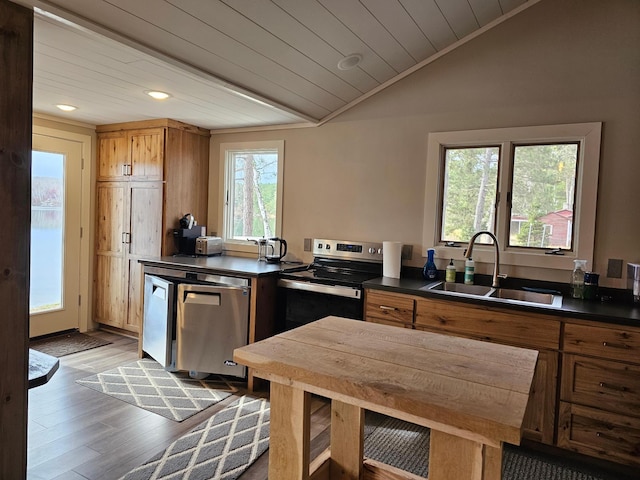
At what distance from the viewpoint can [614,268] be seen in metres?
2.60

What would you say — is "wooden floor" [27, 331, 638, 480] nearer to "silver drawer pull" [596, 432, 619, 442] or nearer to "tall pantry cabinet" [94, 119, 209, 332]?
"silver drawer pull" [596, 432, 619, 442]

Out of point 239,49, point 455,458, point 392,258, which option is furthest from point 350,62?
point 455,458

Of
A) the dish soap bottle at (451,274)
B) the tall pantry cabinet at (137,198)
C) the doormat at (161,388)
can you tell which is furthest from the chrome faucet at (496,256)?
the tall pantry cabinet at (137,198)

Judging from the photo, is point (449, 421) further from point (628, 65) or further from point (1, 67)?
point (628, 65)

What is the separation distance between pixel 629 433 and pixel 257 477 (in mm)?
1878

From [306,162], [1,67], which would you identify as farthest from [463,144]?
[1,67]

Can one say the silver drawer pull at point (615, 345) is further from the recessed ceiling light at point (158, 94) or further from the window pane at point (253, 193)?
the recessed ceiling light at point (158, 94)

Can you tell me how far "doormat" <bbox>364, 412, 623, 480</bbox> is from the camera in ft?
7.33

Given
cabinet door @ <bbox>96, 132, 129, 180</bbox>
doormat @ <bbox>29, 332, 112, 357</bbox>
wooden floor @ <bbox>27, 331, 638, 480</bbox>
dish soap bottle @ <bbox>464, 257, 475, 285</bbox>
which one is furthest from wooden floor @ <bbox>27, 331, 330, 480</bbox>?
cabinet door @ <bbox>96, 132, 129, 180</bbox>

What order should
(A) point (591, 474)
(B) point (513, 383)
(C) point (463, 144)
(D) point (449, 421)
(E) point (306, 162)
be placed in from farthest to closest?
(E) point (306, 162) < (C) point (463, 144) < (A) point (591, 474) < (B) point (513, 383) < (D) point (449, 421)

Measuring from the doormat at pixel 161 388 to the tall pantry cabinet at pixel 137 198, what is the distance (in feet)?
2.38

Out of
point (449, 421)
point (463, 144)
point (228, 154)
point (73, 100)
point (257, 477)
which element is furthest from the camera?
point (228, 154)

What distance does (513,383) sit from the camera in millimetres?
1153

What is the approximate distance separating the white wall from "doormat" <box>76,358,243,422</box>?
51.6 inches
